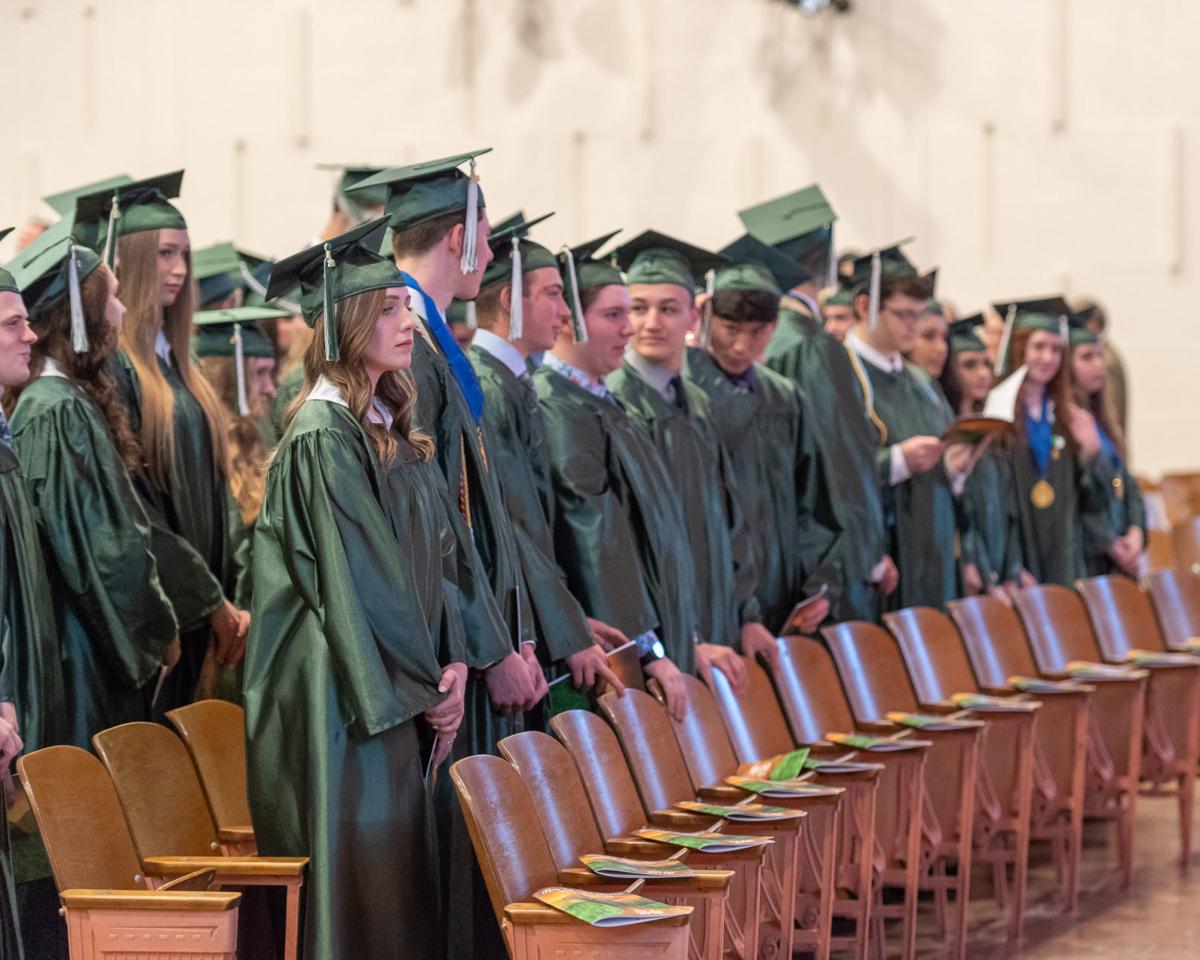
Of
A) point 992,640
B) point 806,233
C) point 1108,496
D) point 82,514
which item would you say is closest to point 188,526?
point 82,514

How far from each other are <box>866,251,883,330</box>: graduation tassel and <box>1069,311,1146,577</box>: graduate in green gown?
161 centimetres

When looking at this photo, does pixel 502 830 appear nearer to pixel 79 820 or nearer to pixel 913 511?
pixel 79 820

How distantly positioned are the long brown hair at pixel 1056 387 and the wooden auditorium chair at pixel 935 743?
7.85 feet

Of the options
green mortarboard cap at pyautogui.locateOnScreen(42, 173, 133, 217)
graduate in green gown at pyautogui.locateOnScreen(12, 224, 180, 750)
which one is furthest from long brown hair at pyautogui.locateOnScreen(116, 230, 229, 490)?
graduate in green gown at pyautogui.locateOnScreen(12, 224, 180, 750)

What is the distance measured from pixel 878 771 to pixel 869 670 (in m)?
1.15

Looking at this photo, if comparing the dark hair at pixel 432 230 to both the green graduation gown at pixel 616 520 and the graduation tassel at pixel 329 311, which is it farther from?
the green graduation gown at pixel 616 520

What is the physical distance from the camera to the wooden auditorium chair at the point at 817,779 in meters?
4.57

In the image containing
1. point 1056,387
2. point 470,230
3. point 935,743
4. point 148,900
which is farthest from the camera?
point 1056,387

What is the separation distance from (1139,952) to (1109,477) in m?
3.31

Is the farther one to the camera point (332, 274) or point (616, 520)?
point (616, 520)

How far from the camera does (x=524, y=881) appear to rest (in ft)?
11.4

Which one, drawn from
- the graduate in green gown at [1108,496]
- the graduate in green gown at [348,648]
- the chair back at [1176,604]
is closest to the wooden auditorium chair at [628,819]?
the graduate in green gown at [348,648]

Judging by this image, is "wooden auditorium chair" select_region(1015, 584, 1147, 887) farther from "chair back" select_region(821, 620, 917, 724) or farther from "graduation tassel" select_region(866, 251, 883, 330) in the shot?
"graduation tassel" select_region(866, 251, 883, 330)

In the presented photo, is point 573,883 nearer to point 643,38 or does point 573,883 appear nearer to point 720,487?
point 720,487
